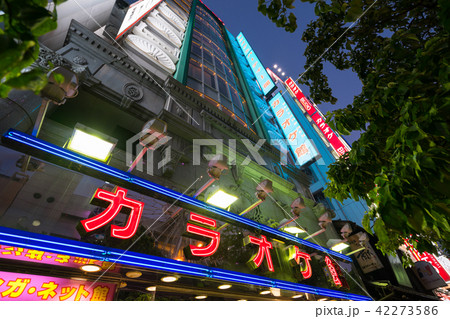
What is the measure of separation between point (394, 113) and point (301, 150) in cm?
1317

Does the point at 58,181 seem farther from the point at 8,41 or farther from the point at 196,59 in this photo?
the point at 196,59

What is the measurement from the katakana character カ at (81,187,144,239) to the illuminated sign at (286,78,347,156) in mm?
17514

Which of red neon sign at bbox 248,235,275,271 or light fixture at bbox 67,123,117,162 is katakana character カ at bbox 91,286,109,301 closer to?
light fixture at bbox 67,123,117,162

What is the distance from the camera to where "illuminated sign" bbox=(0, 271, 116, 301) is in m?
3.84

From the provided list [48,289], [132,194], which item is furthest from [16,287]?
[132,194]

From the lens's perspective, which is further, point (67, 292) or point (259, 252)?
point (259, 252)

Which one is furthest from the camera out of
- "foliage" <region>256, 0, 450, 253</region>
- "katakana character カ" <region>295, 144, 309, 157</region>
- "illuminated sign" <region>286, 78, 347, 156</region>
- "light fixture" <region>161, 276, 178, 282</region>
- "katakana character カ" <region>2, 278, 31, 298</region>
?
"illuminated sign" <region>286, 78, 347, 156</region>

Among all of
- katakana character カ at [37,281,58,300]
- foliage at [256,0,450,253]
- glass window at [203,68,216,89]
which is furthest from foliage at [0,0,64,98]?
glass window at [203,68,216,89]

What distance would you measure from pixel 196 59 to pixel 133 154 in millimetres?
14075

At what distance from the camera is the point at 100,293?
4.58 meters

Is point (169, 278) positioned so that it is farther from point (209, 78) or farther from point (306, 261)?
point (209, 78)

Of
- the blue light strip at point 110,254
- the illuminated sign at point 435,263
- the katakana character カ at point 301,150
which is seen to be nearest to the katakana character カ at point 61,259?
the blue light strip at point 110,254

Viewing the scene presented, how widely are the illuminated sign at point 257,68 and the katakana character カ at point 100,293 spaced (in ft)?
86.6

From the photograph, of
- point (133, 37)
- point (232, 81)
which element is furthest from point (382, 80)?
point (232, 81)
